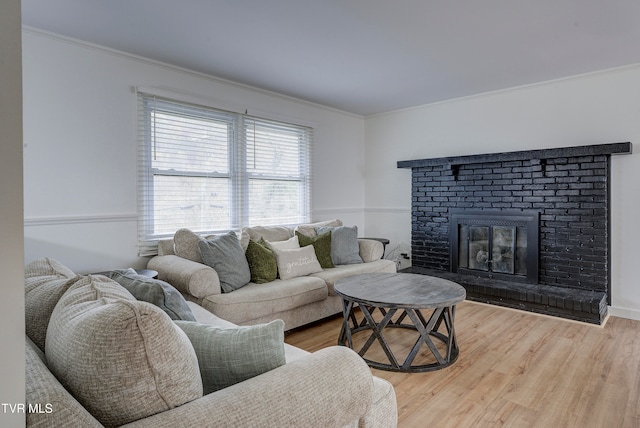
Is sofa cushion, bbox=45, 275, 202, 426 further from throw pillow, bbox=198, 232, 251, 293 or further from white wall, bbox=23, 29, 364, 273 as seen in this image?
white wall, bbox=23, 29, 364, 273

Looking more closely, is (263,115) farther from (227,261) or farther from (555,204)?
(555,204)

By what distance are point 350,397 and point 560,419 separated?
1.54m

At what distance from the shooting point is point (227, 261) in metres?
3.03

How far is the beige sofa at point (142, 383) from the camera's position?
0.82 m

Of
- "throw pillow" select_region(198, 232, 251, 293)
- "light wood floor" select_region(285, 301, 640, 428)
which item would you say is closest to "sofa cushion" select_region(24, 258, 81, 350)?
"throw pillow" select_region(198, 232, 251, 293)

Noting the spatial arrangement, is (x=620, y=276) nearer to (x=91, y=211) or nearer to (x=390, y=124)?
(x=390, y=124)

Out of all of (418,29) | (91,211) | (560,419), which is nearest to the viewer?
(560,419)

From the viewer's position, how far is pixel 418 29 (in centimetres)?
275

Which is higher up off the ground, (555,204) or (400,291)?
(555,204)

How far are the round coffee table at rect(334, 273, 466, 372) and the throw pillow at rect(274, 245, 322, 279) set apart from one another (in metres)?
0.54

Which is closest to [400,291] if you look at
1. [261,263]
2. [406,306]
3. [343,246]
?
[406,306]

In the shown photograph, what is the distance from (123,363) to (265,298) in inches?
82.9

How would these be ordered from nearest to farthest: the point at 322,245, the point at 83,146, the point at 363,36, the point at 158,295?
the point at 158,295 → the point at 363,36 → the point at 83,146 → the point at 322,245

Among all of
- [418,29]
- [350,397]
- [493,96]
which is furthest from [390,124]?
[350,397]
